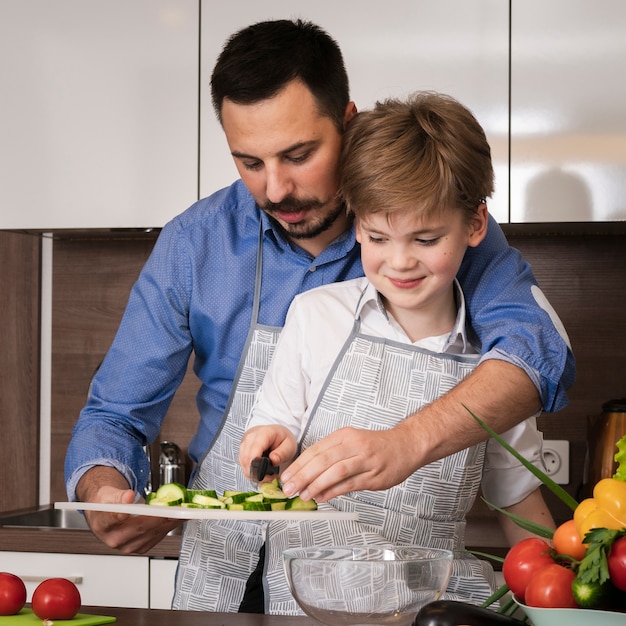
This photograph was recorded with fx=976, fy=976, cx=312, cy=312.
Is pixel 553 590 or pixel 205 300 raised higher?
pixel 205 300

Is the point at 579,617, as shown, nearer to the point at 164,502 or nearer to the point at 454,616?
the point at 454,616

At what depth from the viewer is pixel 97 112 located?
218cm

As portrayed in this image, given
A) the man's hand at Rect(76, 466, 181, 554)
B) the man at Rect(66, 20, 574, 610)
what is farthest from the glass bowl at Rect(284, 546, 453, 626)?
the man's hand at Rect(76, 466, 181, 554)

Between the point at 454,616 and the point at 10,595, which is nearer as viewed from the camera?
the point at 454,616

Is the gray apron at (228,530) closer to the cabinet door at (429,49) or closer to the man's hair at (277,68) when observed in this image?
the man's hair at (277,68)

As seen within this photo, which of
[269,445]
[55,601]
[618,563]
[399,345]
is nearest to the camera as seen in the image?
[618,563]

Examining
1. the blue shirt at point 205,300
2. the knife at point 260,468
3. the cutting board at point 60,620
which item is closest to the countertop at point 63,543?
the blue shirt at point 205,300

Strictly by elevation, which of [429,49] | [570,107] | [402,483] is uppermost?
[429,49]

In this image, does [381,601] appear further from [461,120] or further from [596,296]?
[596,296]

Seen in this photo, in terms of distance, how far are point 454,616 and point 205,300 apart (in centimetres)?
92

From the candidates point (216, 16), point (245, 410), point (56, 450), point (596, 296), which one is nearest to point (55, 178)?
point (216, 16)

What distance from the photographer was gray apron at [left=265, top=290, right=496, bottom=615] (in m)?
1.28

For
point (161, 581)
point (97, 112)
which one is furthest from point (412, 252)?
point (97, 112)

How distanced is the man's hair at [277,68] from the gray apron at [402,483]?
345mm
